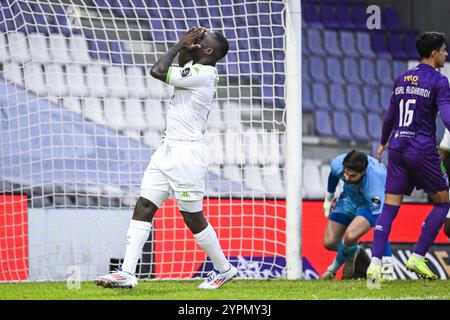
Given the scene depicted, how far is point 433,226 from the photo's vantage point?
673cm

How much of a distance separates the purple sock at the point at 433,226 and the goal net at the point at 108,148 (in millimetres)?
1368

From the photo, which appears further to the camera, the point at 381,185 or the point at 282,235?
the point at 282,235

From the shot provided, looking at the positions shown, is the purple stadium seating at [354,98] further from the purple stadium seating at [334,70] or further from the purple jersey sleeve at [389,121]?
the purple jersey sleeve at [389,121]

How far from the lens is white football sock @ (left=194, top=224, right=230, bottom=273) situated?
611 cm

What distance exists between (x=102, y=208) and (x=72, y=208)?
26cm

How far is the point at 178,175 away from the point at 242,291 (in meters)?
0.82

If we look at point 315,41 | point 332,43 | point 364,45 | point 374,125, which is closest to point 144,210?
point 374,125

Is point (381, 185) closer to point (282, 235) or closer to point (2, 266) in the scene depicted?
point (282, 235)

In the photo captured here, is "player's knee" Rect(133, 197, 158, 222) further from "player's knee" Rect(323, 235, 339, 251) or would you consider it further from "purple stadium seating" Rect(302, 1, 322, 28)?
"purple stadium seating" Rect(302, 1, 322, 28)

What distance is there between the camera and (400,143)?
656 cm

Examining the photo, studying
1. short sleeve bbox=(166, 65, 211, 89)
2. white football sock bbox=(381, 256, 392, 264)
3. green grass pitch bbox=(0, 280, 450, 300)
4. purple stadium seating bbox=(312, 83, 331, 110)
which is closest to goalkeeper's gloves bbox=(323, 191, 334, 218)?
white football sock bbox=(381, 256, 392, 264)

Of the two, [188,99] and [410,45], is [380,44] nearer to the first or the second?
[410,45]
